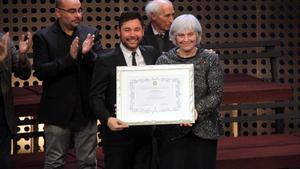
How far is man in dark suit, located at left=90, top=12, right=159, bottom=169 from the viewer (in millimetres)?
3467

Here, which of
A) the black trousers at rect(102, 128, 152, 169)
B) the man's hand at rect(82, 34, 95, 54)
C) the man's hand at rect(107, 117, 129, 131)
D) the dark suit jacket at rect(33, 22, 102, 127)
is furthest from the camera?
the dark suit jacket at rect(33, 22, 102, 127)

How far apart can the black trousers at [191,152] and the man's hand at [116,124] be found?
31 centimetres

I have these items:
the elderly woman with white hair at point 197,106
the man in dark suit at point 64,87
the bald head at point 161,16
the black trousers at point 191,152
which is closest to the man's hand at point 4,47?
the man in dark suit at point 64,87

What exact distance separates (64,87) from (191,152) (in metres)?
Answer: 0.98

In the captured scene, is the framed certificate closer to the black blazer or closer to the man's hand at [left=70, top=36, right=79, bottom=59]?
the black blazer

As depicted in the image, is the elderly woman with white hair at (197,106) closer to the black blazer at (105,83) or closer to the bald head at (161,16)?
the black blazer at (105,83)

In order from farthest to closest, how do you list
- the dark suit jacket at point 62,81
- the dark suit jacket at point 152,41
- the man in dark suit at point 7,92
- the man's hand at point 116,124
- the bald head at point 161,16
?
the bald head at point 161,16 < the dark suit jacket at point 152,41 < the dark suit jacket at point 62,81 < the man in dark suit at point 7,92 < the man's hand at point 116,124

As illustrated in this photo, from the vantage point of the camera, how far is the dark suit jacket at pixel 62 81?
12.8 feet

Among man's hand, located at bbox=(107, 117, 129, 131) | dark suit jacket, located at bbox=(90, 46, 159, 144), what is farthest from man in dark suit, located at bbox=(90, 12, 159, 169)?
man's hand, located at bbox=(107, 117, 129, 131)

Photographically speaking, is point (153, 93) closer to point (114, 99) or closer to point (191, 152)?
point (114, 99)

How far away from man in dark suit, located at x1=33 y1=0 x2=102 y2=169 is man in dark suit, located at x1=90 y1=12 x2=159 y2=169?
1.37 feet

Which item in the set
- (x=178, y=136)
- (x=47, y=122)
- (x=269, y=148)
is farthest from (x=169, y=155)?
(x=269, y=148)

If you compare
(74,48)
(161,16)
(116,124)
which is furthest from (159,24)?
(116,124)

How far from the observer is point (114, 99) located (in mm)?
3490
